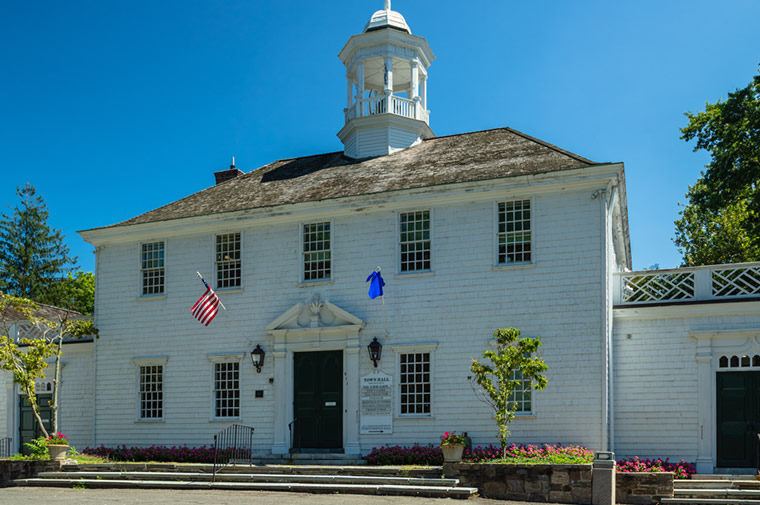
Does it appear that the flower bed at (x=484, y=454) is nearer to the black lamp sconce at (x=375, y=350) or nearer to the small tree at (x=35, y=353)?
the black lamp sconce at (x=375, y=350)

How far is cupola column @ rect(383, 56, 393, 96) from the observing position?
2419cm

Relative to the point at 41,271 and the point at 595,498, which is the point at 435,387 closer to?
the point at 595,498

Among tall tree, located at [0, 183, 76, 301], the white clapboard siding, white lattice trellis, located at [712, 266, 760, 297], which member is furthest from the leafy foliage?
white lattice trellis, located at [712, 266, 760, 297]

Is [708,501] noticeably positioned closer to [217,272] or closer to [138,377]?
[217,272]

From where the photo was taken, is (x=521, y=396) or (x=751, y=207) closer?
(x=521, y=396)

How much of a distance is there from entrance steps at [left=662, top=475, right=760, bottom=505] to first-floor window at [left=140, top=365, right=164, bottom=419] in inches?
536

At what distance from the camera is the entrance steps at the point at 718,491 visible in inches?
545

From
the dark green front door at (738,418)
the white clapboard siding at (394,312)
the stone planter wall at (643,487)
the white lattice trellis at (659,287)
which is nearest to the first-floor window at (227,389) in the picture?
the white clapboard siding at (394,312)

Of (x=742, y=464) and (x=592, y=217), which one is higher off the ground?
(x=592, y=217)

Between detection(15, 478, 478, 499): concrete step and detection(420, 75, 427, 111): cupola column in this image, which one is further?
detection(420, 75, 427, 111): cupola column

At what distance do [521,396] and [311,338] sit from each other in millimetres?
5499

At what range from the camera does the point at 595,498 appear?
14250 mm

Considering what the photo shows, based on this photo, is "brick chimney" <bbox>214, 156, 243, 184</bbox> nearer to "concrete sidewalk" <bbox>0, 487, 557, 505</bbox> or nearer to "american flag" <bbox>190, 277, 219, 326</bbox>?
"american flag" <bbox>190, 277, 219, 326</bbox>

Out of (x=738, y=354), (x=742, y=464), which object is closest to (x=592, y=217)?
(x=738, y=354)
